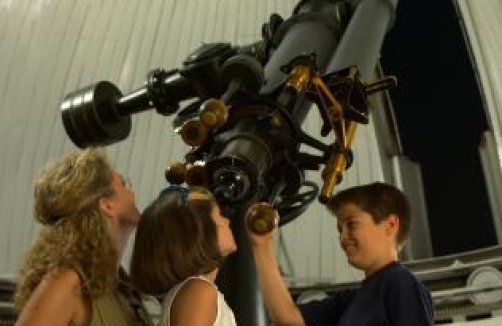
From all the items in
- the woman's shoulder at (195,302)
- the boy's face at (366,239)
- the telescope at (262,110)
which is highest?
the telescope at (262,110)

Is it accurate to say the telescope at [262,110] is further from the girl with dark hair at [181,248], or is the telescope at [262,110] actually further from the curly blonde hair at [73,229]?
the curly blonde hair at [73,229]

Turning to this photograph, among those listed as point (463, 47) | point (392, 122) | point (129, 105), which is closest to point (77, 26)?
point (392, 122)

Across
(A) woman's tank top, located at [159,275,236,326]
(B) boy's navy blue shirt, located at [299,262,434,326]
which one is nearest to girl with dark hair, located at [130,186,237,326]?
(A) woman's tank top, located at [159,275,236,326]

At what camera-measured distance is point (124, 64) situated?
16.9 ft

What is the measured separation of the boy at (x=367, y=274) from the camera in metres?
1.31

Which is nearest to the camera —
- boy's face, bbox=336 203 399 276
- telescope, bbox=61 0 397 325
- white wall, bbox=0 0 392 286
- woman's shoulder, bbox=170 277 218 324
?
woman's shoulder, bbox=170 277 218 324

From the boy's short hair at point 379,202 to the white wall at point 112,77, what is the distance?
275 centimetres

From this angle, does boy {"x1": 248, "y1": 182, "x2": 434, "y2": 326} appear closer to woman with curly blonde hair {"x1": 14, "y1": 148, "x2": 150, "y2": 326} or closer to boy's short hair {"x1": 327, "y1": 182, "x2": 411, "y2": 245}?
boy's short hair {"x1": 327, "y1": 182, "x2": 411, "y2": 245}

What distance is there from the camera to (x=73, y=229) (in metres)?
1.26

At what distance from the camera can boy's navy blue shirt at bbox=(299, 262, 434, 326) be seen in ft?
4.21

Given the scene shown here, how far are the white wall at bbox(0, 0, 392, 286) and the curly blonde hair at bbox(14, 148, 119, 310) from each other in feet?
10.1

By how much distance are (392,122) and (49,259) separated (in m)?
4.34

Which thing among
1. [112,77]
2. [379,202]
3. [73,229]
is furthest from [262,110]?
[112,77]

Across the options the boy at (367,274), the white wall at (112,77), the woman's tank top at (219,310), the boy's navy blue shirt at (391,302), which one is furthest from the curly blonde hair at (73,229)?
the white wall at (112,77)
